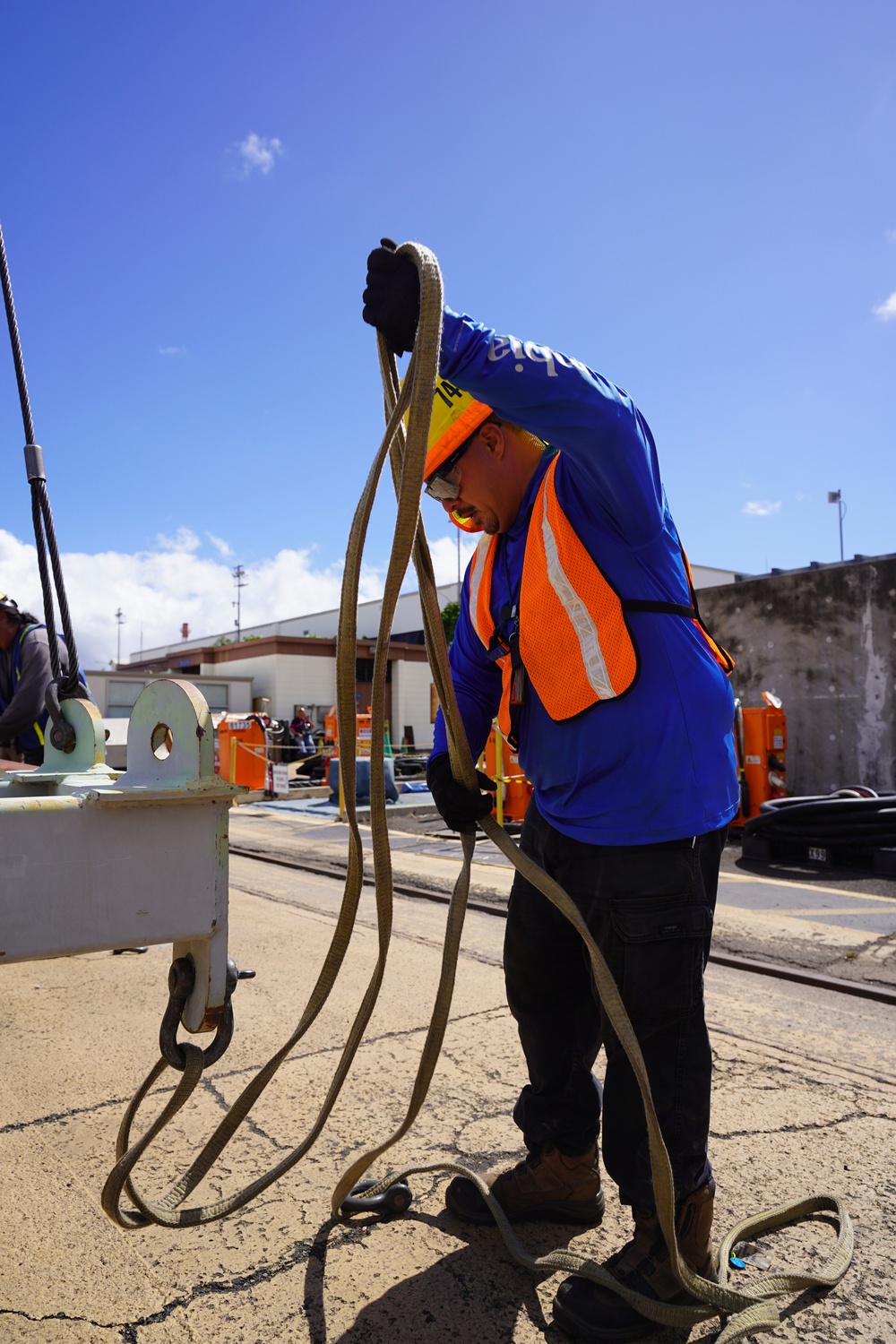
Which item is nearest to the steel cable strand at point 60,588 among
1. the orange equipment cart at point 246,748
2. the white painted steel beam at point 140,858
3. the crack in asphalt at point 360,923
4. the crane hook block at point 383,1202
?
the white painted steel beam at point 140,858

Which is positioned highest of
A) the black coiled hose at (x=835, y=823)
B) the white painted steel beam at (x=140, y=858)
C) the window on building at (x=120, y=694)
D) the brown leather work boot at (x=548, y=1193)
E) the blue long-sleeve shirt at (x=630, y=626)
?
the window on building at (x=120, y=694)

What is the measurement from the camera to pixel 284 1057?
169cm

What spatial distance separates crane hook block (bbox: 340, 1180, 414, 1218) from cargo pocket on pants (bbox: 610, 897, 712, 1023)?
2.73 feet

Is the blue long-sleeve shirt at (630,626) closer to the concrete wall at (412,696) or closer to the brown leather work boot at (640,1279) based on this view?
the brown leather work boot at (640,1279)

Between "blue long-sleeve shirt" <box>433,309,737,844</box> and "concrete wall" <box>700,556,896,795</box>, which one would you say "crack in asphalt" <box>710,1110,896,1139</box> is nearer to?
"blue long-sleeve shirt" <box>433,309,737,844</box>

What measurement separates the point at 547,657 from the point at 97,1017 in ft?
8.85

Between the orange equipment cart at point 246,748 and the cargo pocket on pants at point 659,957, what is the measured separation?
1457 centimetres

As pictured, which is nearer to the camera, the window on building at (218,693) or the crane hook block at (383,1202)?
the crane hook block at (383,1202)

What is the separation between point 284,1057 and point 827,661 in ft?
44.0

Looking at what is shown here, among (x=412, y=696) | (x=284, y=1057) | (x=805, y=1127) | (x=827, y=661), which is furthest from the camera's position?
(x=412, y=696)

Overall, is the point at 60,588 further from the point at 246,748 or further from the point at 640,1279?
the point at 246,748

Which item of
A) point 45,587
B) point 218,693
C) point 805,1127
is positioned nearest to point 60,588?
point 45,587

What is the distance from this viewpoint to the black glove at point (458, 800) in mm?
1973

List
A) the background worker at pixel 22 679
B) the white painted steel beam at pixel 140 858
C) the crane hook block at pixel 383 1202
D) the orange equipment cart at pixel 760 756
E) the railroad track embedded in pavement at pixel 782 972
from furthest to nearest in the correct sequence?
the orange equipment cart at pixel 760 756
the background worker at pixel 22 679
the railroad track embedded in pavement at pixel 782 972
the crane hook block at pixel 383 1202
the white painted steel beam at pixel 140 858
